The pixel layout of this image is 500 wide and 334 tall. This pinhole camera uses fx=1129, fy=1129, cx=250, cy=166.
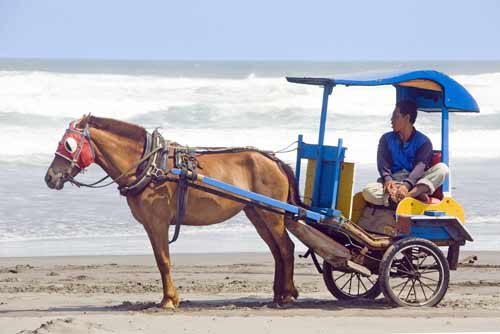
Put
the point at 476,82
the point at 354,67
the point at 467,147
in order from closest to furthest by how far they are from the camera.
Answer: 1. the point at 467,147
2. the point at 476,82
3. the point at 354,67

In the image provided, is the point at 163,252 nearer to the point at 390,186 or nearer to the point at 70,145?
the point at 70,145

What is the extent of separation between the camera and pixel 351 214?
932 cm

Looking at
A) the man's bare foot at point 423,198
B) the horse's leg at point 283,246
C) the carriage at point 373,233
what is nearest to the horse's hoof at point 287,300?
the horse's leg at point 283,246

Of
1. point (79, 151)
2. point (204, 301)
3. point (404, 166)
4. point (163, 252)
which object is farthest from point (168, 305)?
point (404, 166)

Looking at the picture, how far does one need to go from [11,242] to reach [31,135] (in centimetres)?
1351

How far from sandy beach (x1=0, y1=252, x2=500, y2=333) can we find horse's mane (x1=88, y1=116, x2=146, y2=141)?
1.38m

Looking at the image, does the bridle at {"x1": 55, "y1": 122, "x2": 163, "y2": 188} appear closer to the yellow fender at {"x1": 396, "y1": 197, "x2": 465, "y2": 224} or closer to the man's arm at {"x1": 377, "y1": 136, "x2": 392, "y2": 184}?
the man's arm at {"x1": 377, "y1": 136, "x2": 392, "y2": 184}

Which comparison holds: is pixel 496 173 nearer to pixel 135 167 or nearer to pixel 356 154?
pixel 356 154

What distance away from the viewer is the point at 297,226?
9102 millimetres

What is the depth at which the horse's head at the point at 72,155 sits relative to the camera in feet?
28.7

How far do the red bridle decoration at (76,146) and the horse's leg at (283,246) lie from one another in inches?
57.4

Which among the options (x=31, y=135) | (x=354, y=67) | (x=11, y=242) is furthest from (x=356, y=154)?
(x=354, y=67)

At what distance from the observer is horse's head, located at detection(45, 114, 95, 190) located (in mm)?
8742

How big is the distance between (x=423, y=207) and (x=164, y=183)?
2062 millimetres
